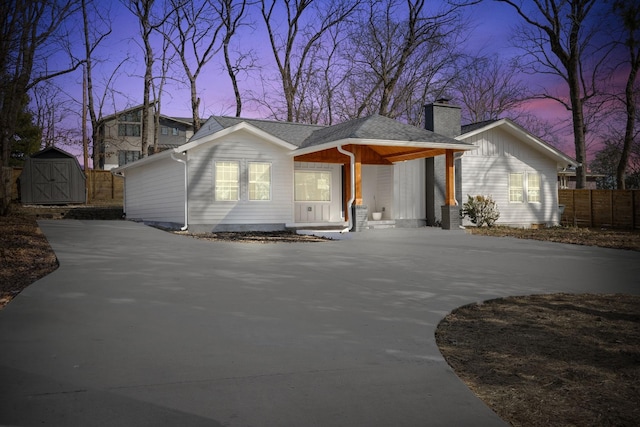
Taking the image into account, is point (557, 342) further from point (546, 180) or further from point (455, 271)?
point (546, 180)

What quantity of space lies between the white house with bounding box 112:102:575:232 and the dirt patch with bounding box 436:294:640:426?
32.0 feet

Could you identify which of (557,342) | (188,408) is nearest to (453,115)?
(557,342)

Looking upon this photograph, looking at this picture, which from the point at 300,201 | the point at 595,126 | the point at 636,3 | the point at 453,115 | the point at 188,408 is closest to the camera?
the point at 188,408

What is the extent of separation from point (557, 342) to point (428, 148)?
40.4 ft

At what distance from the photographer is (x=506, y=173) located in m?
20.4

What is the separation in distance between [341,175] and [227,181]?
4428 mm

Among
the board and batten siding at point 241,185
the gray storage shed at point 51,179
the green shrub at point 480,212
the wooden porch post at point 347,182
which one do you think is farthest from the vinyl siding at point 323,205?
the gray storage shed at point 51,179

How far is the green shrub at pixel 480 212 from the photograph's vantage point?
61.5 feet

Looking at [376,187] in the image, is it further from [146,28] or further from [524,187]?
[146,28]

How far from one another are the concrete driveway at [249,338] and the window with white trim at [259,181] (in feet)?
24.0

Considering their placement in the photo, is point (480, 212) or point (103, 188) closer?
point (480, 212)

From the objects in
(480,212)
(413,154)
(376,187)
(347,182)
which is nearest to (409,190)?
(376,187)

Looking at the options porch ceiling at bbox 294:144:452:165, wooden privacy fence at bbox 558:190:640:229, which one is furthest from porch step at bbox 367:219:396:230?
wooden privacy fence at bbox 558:190:640:229

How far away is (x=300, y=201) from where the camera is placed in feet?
57.9
